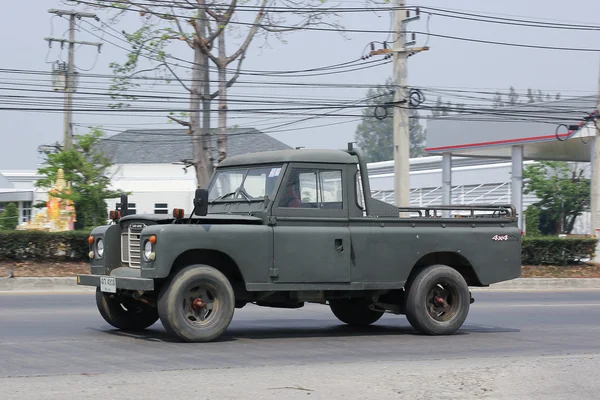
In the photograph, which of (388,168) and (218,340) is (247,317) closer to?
(218,340)

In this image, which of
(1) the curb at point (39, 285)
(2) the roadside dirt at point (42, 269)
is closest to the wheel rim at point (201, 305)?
(1) the curb at point (39, 285)

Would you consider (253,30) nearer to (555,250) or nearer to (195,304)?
(555,250)

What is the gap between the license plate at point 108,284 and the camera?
33.4ft

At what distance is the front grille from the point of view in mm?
10461

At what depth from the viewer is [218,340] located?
10430mm

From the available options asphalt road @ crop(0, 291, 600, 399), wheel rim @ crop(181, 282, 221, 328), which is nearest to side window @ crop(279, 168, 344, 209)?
wheel rim @ crop(181, 282, 221, 328)

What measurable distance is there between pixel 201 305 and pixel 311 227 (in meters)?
1.61

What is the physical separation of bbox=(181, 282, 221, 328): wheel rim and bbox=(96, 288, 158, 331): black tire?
4.39ft

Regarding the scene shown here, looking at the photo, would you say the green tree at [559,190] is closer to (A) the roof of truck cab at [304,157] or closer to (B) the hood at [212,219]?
(A) the roof of truck cab at [304,157]

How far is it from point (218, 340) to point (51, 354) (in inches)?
80.2

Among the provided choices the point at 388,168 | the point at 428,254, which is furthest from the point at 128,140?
the point at 428,254

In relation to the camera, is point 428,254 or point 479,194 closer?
point 428,254

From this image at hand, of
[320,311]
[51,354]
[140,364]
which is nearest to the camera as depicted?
[140,364]

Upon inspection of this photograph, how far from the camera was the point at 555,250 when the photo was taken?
86.0ft
